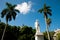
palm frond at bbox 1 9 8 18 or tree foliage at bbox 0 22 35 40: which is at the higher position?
palm frond at bbox 1 9 8 18

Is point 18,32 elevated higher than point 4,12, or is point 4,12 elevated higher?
point 4,12

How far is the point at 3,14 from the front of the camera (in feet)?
167

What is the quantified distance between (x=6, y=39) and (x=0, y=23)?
290 inches

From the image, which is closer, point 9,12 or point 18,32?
point 9,12

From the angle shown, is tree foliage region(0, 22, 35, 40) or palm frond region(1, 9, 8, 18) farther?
tree foliage region(0, 22, 35, 40)

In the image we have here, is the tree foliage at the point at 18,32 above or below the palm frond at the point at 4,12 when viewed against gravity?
below

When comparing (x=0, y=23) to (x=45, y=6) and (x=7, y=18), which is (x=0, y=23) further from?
(x=45, y=6)

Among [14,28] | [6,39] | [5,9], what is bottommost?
[6,39]

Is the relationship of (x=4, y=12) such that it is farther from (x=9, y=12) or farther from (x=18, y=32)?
(x=18, y=32)

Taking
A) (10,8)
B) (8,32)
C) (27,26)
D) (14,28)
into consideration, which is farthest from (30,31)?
(10,8)

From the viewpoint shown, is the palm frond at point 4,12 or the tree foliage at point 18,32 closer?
the palm frond at point 4,12

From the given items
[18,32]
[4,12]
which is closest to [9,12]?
[4,12]

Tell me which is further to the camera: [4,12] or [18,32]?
[18,32]

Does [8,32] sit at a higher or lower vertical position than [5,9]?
lower
